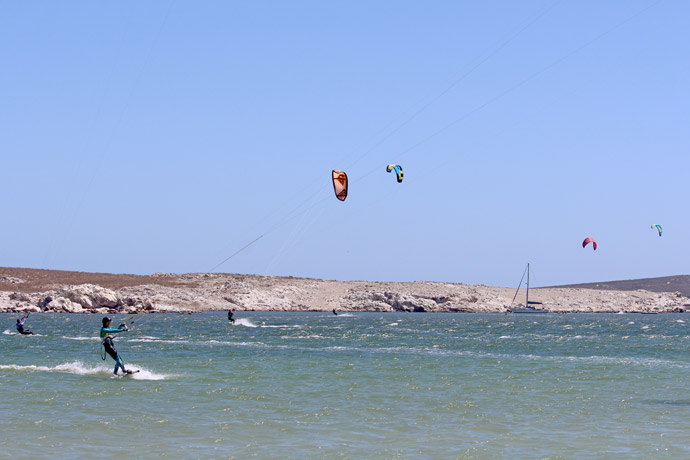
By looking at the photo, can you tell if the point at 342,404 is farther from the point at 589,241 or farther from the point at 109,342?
the point at 589,241

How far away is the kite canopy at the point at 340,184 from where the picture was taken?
27.0 meters

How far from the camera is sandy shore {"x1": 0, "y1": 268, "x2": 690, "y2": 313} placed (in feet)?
261

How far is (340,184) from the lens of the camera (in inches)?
1082

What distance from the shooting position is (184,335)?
4416cm

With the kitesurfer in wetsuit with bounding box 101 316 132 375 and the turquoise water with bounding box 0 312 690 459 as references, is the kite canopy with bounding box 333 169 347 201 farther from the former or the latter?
the kitesurfer in wetsuit with bounding box 101 316 132 375

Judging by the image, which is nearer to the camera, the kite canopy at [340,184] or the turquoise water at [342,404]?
the turquoise water at [342,404]

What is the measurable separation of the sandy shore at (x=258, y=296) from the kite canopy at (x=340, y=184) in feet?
173

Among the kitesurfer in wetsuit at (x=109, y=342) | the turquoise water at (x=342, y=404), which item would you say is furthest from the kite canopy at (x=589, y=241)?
the kitesurfer in wetsuit at (x=109, y=342)

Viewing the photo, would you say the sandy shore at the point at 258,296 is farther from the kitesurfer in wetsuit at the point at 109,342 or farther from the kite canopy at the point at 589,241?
the kitesurfer in wetsuit at the point at 109,342

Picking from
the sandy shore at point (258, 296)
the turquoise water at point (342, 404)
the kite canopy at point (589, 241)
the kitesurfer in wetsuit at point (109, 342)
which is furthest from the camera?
the sandy shore at point (258, 296)

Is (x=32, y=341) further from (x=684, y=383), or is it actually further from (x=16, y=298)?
(x=16, y=298)

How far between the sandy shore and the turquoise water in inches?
1919

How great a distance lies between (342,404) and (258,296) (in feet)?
269

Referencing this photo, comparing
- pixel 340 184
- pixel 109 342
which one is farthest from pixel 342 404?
pixel 340 184
